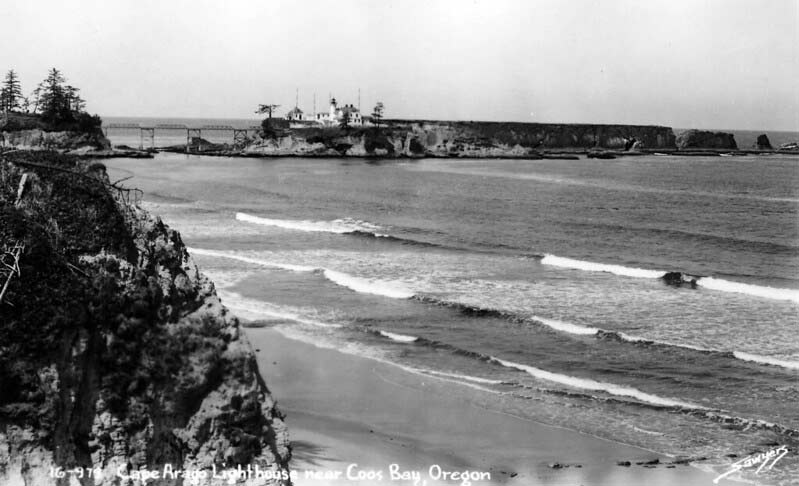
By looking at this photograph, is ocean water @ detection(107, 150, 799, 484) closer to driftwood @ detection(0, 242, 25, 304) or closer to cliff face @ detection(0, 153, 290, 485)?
cliff face @ detection(0, 153, 290, 485)

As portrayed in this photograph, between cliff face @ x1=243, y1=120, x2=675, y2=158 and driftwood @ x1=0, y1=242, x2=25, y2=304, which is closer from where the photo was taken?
driftwood @ x1=0, y1=242, x2=25, y2=304

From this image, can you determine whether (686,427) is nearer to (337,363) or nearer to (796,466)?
(796,466)

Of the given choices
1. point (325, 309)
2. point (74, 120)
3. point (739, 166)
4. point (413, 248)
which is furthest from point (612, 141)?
point (325, 309)

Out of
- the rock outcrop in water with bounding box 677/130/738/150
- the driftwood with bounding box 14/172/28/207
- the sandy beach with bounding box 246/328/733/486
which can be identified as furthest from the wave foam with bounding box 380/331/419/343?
the rock outcrop in water with bounding box 677/130/738/150

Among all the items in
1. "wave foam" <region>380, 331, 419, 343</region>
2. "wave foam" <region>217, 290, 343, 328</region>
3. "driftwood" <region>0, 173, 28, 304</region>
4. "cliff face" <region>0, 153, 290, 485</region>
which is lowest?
"wave foam" <region>380, 331, 419, 343</region>

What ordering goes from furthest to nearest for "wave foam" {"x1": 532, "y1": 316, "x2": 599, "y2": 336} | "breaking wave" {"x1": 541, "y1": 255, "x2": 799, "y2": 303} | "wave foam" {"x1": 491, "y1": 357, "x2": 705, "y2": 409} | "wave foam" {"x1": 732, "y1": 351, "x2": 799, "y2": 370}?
1. "breaking wave" {"x1": 541, "y1": 255, "x2": 799, "y2": 303}
2. "wave foam" {"x1": 532, "y1": 316, "x2": 599, "y2": 336}
3. "wave foam" {"x1": 732, "y1": 351, "x2": 799, "y2": 370}
4. "wave foam" {"x1": 491, "y1": 357, "x2": 705, "y2": 409}

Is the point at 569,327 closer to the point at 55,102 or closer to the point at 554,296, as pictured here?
the point at 554,296
